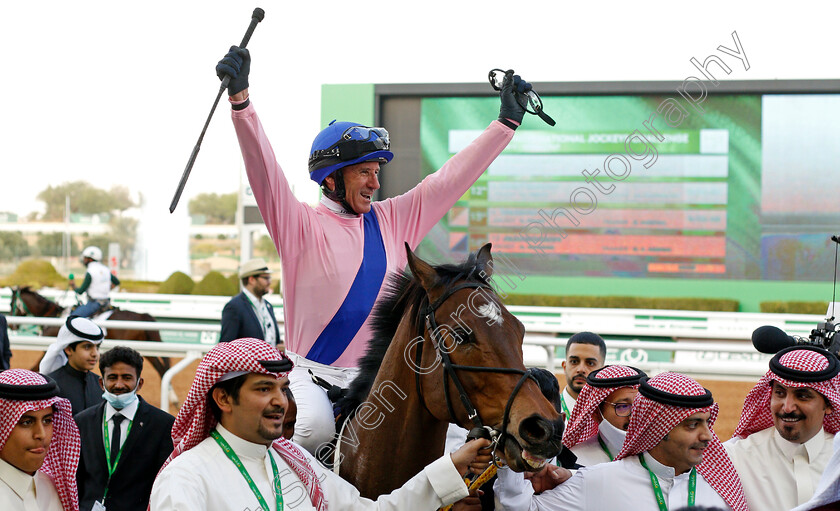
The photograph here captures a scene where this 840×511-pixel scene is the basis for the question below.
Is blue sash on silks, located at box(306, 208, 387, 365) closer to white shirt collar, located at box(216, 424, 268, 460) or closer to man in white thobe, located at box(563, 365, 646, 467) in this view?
white shirt collar, located at box(216, 424, 268, 460)

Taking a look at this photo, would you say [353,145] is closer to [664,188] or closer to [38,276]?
[664,188]

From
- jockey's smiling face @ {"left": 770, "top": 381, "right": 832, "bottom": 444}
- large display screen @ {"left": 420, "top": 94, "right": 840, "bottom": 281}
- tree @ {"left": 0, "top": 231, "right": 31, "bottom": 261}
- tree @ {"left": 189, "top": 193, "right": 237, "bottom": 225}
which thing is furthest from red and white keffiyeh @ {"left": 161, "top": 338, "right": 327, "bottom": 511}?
tree @ {"left": 189, "top": 193, "right": 237, "bottom": 225}

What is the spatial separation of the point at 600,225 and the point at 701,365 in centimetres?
548

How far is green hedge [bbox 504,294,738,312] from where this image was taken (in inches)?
479

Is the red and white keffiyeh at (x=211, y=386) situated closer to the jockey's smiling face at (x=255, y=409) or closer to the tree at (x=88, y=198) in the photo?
the jockey's smiling face at (x=255, y=409)

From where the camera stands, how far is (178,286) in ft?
63.2

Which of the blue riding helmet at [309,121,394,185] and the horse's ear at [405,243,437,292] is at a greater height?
the blue riding helmet at [309,121,394,185]

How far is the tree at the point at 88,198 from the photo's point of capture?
39.2 m

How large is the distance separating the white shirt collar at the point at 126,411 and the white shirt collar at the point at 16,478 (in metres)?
1.24

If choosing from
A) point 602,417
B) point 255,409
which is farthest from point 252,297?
point 255,409

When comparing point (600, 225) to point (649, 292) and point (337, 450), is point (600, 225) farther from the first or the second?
point (337, 450)

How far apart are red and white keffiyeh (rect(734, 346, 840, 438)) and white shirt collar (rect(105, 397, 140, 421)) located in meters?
2.88

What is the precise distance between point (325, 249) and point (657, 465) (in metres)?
1.37

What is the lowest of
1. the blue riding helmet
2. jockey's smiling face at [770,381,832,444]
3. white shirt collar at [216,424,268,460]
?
jockey's smiling face at [770,381,832,444]
